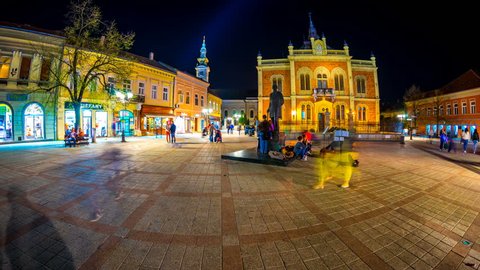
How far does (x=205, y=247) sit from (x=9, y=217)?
3.85m

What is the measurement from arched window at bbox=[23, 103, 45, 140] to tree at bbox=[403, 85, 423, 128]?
179ft

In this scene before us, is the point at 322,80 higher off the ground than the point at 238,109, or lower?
higher

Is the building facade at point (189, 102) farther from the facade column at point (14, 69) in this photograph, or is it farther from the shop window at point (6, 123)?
the shop window at point (6, 123)

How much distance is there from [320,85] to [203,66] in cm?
3045

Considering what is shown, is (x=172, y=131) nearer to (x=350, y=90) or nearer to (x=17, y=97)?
(x=17, y=97)

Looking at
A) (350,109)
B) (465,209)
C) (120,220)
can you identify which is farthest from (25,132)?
(350,109)

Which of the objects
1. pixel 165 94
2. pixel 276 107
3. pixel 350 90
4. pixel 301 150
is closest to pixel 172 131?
pixel 276 107

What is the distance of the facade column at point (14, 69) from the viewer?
54.6ft

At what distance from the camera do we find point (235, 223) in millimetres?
3174

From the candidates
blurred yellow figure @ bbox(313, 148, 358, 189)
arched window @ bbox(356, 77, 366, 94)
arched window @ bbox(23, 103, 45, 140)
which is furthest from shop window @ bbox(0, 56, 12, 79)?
arched window @ bbox(356, 77, 366, 94)

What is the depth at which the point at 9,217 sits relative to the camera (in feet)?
11.0

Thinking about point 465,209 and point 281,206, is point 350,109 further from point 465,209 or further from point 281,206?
point 281,206

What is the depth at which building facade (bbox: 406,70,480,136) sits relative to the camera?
28075 mm

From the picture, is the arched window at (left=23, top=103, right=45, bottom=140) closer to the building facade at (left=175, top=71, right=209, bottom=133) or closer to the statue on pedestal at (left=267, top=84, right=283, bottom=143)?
the building facade at (left=175, top=71, right=209, bottom=133)
